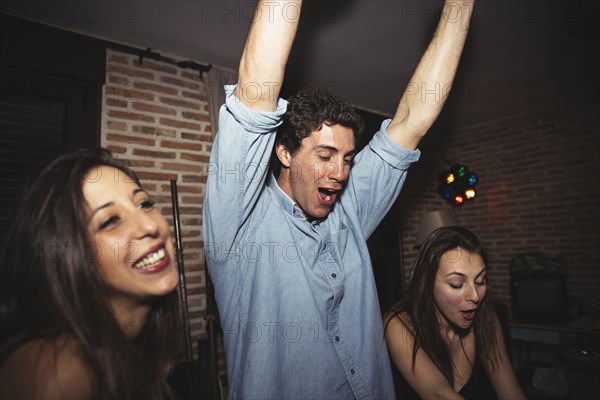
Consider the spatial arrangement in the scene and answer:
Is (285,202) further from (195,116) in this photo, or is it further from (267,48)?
(195,116)

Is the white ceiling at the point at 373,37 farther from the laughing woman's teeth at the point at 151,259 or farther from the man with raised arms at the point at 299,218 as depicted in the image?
the laughing woman's teeth at the point at 151,259

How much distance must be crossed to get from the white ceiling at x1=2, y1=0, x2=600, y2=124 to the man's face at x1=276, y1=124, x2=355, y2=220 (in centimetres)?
156

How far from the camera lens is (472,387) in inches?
75.7

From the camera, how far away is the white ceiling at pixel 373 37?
8.41 feet

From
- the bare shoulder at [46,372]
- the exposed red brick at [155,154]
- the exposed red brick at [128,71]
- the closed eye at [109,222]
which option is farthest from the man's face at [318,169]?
the exposed red brick at [128,71]

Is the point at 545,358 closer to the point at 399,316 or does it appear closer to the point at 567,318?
the point at 567,318

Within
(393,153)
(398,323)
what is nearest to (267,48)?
(393,153)

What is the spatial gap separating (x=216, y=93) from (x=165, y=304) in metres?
2.51

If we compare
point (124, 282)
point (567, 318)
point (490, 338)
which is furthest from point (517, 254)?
point (124, 282)

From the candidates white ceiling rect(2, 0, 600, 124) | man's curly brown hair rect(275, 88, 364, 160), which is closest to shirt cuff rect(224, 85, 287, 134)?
man's curly brown hair rect(275, 88, 364, 160)

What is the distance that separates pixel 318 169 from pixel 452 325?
1324mm

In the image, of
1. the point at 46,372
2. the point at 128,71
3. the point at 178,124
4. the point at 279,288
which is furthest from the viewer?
the point at 178,124

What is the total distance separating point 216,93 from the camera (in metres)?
3.36

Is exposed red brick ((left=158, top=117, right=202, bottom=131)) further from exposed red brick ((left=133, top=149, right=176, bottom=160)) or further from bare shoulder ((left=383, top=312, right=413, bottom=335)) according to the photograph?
bare shoulder ((left=383, top=312, right=413, bottom=335))
